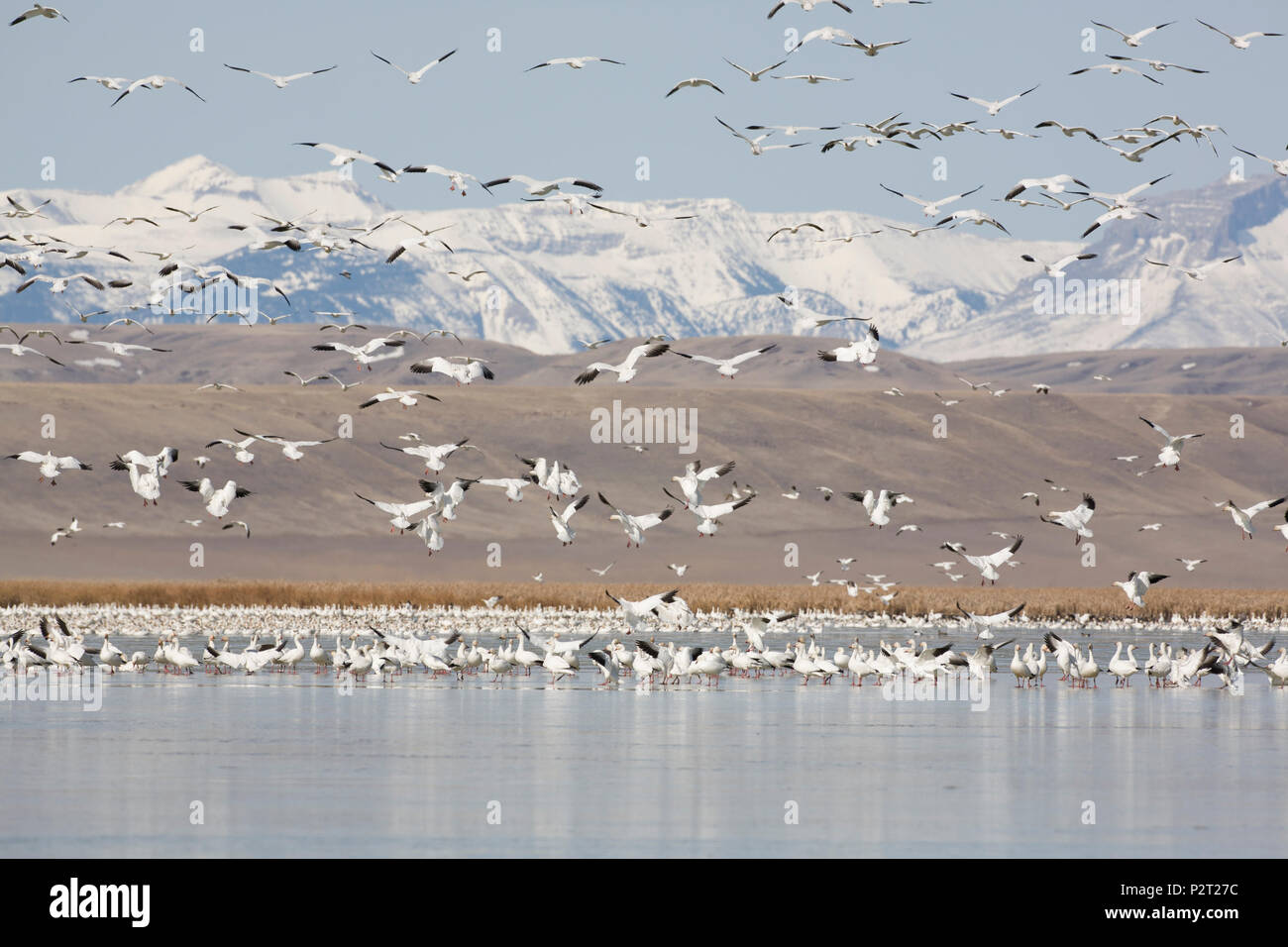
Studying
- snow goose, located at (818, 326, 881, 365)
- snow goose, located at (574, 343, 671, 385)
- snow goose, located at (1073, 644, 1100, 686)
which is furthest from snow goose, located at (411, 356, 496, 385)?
snow goose, located at (1073, 644, 1100, 686)

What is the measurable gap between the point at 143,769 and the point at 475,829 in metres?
5.97

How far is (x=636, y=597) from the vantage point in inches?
2493

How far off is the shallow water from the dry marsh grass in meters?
28.0

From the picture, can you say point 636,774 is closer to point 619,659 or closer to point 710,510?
point 710,510

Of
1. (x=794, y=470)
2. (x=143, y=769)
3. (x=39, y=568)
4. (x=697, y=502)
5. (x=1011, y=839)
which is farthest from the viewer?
(x=794, y=470)

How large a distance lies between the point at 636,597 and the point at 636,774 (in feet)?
130

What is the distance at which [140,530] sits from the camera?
353 feet

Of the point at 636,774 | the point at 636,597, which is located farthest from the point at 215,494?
the point at 636,597

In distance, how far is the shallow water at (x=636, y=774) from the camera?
1917 cm

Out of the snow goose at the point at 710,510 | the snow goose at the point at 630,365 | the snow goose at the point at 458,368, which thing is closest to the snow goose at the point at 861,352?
the snow goose at the point at 630,365

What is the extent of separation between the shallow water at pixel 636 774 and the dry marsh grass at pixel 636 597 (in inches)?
1102
